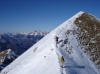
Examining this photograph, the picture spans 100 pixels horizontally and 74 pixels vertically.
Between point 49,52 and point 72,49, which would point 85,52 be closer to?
point 72,49

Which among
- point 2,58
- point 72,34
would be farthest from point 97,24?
point 2,58

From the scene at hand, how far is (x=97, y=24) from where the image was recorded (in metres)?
40.2

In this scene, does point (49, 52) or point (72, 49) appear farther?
point (72, 49)

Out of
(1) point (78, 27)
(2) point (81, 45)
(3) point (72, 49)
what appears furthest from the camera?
(1) point (78, 27)

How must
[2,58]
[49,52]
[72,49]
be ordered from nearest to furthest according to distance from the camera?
1. [49,52]
2. [72,49]
3. [2,58]

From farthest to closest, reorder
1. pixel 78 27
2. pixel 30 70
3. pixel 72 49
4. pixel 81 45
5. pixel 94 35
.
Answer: pixel 78 27, pixel 94 35, pixel 81 45, pixel 72 49, pixel 30 70

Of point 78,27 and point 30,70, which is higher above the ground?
point 78,27

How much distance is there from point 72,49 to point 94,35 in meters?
9.82

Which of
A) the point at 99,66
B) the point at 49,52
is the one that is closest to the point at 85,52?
the point at 99,66

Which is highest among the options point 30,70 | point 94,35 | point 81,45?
point 94,35

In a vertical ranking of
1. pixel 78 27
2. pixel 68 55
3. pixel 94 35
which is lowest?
pixel 68 55

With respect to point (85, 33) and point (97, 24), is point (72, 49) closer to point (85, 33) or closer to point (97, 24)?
point (85, 33)

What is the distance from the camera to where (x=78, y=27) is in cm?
3828

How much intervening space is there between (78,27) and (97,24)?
6.89 meters
